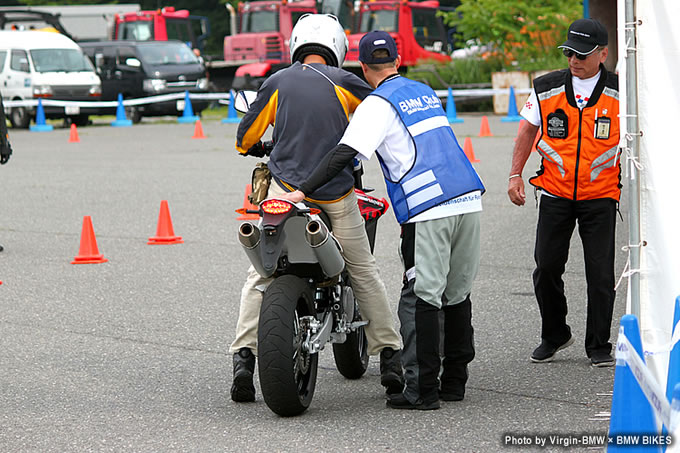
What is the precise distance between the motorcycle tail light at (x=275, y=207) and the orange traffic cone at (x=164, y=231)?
5.93m

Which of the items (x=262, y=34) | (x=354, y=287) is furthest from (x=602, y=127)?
(x=262, y=34)

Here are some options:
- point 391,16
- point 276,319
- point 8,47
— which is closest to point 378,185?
point 276,319

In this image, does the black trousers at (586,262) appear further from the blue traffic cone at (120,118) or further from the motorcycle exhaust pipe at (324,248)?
the blue traffic cone at (120,118)

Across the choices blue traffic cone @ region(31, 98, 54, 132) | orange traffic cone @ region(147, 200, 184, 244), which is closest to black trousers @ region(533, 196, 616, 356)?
orange traffic cone @ region(147, 200, 184, 244)

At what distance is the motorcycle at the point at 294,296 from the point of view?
515 cm

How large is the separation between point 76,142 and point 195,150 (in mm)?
4051

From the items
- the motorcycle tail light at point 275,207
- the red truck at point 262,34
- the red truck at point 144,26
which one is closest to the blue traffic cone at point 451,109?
the red truck at point 262,34

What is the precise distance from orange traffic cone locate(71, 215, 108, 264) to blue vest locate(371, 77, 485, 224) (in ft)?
17.5

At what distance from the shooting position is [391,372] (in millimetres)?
5777

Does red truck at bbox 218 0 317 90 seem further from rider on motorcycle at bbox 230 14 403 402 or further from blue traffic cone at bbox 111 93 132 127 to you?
rider on motorcycle at bbox 230 14 403 402

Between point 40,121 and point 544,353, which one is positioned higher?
point 544,353

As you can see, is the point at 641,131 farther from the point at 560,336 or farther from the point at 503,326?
the point at 503,326

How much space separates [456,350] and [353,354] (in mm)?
680

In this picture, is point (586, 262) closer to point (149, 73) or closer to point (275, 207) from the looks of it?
point (275, 207)
